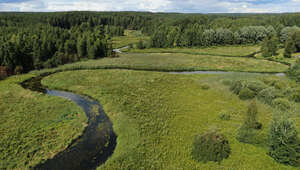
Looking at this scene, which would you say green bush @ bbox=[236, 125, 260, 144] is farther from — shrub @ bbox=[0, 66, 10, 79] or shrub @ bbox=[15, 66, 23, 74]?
shrub @ bbox=[15, 66, 23, 74]

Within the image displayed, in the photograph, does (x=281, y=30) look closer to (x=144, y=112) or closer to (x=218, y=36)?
(x=218, y=36)

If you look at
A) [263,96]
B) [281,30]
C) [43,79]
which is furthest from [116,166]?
[281,30]

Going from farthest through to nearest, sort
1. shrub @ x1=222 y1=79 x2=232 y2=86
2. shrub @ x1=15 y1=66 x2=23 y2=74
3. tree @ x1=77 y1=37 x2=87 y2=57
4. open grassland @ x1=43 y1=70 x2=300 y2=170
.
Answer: tree @ x1=77 y1=37 x2=87 y2=57, shrub @ x1=15 y1=66 x2=23 y2=74, shrub @ x1=222 y1=79 x2=232 y2=86, open grassland @ x1=43 y1=70 x2=300 y2=170

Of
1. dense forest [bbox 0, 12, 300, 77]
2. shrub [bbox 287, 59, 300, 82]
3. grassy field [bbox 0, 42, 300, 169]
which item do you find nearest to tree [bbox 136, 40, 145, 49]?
dense forest [bbox 0, 12, 300, 77]

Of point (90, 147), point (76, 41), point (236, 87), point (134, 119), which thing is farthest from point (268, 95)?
point (76, 41)

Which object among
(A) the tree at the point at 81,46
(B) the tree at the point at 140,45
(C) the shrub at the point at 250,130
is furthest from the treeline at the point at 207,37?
(C) the shrub at the point at 250,130

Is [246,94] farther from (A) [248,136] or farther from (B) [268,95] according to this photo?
(A) [248,136]
